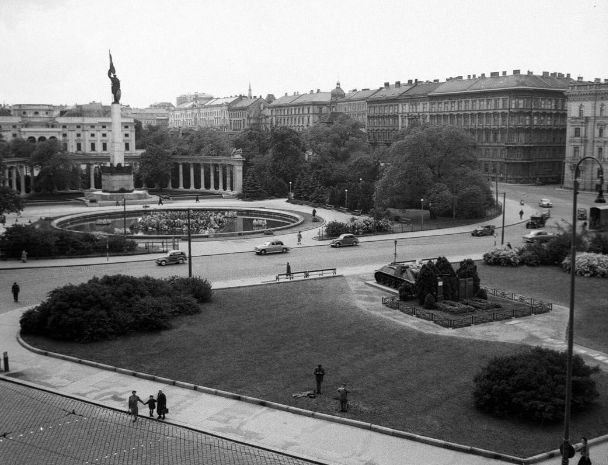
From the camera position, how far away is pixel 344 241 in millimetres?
59938

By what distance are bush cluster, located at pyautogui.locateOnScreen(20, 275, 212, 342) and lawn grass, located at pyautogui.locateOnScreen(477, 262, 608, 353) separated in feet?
61.4

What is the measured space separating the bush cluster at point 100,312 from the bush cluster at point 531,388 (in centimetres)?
1582

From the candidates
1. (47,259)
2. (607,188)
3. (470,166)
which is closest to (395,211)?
(470,166)

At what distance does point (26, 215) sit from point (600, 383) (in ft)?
234

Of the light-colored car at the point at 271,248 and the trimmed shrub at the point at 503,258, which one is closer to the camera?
the trimmed shrub at the point at 503,258

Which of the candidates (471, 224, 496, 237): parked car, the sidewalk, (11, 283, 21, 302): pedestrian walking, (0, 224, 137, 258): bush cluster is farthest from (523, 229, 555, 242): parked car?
(11, 283, 21, 302): pedestrian walking

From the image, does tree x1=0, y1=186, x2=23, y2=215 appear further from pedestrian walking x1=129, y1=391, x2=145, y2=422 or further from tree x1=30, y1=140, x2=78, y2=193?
tree x1=30, y1=140, x2=78, y2=193

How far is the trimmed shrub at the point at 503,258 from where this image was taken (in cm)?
5028

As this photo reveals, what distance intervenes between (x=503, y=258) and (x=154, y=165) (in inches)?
2900

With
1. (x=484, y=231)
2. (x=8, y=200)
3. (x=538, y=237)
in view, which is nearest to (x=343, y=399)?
(x=538, y=237)

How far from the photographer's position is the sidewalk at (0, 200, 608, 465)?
21.7 metres

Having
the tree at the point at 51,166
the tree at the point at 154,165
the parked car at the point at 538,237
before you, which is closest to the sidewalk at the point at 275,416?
the parked car at the point at 538,237

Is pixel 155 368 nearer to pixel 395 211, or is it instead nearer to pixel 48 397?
pixel 48 397

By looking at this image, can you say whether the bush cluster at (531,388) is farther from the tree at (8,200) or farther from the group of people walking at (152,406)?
the tree at (8,200)
